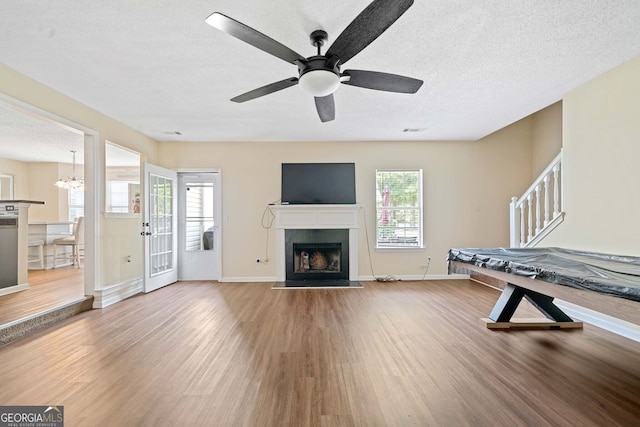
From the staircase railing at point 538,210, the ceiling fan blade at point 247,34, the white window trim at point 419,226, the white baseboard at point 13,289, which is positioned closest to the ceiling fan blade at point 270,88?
the ceiling fan blade at point 247,34

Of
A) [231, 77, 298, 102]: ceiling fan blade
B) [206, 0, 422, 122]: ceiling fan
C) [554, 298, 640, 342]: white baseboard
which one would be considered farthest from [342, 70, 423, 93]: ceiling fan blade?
[554, 298, 640, 342]: white baseboard

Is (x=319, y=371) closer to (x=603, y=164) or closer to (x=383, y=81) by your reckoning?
(x=383, y=81)

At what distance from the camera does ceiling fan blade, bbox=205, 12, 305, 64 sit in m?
1.52

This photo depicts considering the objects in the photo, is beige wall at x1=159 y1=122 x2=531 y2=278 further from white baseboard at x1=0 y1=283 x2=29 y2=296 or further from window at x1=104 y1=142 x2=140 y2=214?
window at x1=104 y1=142 x2=140 y2=214

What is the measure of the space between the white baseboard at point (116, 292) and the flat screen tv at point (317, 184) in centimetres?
263

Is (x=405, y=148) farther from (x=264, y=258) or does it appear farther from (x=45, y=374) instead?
(x=45, y=374)

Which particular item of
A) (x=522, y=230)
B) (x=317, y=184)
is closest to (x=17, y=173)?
(x=317, y=184)

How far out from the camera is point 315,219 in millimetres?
5102

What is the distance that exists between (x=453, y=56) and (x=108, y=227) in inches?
180

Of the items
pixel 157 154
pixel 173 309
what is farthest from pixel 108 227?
pixel 157 154

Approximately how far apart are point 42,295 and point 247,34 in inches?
175

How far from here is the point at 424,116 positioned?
158 inches

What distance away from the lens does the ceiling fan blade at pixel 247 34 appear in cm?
152

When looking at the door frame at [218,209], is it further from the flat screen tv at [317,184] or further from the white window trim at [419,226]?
the white window trim at [419,226]
